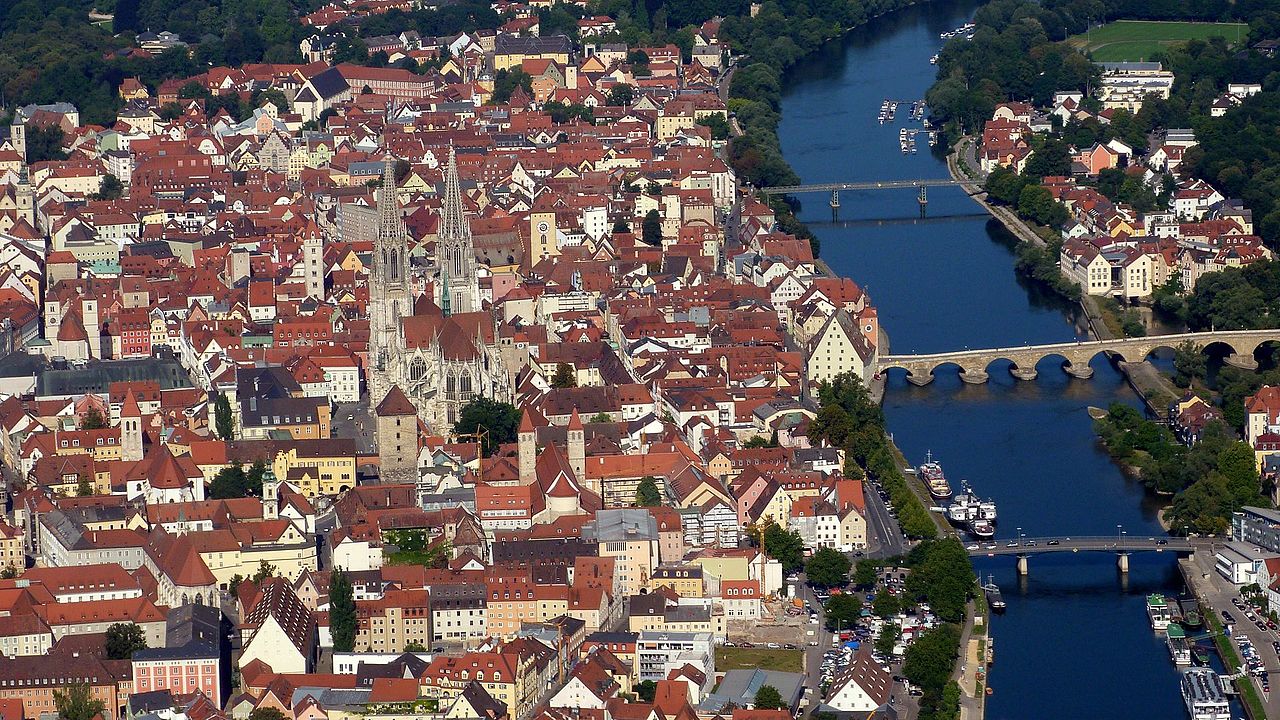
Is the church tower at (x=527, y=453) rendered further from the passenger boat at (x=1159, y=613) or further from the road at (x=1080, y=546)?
the passenger boat at (x=1159, y=613)

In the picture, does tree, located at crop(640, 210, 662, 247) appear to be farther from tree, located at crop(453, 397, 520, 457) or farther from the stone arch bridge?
tree, located at crop(453, 397, 520, 457)

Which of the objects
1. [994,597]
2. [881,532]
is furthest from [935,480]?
[994,597]

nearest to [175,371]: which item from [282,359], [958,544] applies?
[282,359]

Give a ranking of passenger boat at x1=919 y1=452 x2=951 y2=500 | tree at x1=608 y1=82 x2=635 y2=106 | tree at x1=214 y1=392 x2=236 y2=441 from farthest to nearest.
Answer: tree at x1=608 y1=82 x2=635 y2=106 → tree at x1=214 y1=392 x2=236 y2=441 → passenger boat at x1=919 y1=452 x2=951 y2=500

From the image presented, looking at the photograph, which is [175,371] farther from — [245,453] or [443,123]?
[443,123]

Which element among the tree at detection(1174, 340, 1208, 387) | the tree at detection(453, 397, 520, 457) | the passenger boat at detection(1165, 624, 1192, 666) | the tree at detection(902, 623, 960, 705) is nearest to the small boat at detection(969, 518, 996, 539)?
the passenger boat at detection(1165, 624, 1192, 666)

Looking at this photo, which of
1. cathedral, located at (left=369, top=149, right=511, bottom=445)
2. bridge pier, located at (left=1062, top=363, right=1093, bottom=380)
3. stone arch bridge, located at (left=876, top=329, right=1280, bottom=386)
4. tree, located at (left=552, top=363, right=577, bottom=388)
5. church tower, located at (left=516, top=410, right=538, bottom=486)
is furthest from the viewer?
bridge pier, located at (left=1062, top=363, right=1093, bottom=380)
